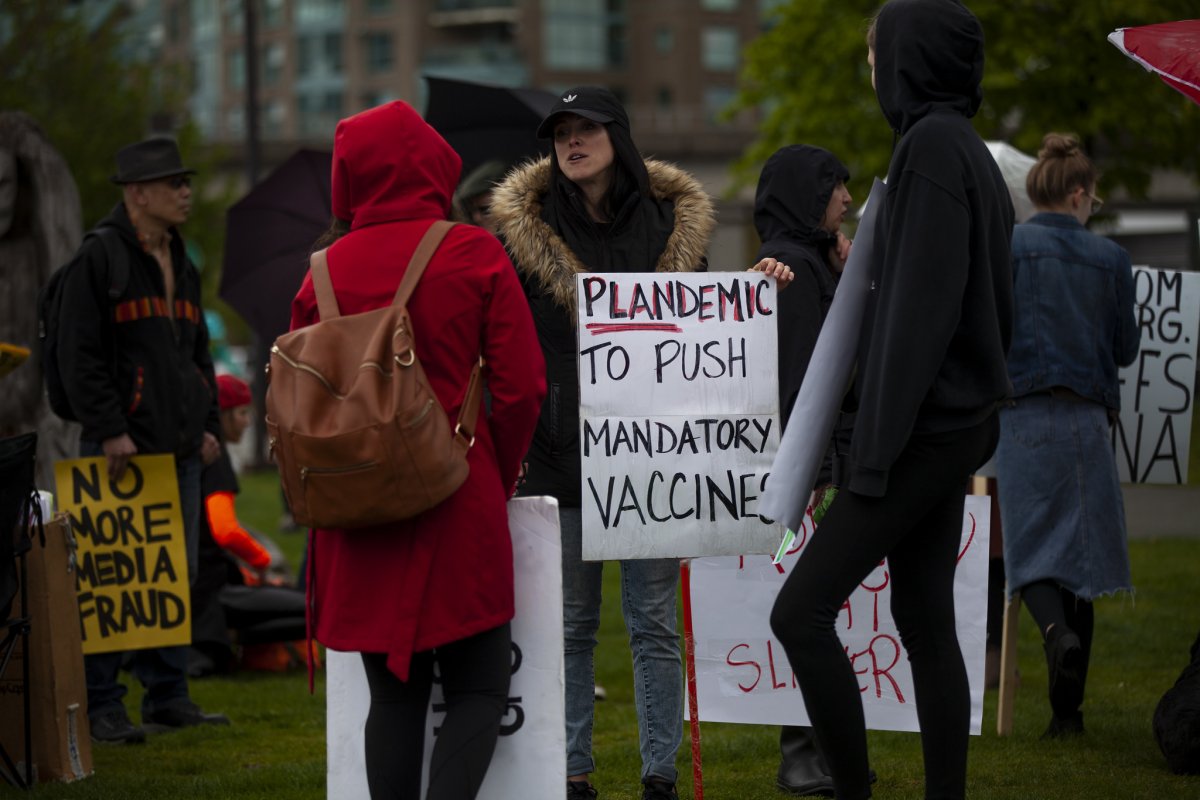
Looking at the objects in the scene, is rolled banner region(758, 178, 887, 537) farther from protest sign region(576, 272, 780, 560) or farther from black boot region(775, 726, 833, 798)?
black boot region(775, 726, 833, 798)

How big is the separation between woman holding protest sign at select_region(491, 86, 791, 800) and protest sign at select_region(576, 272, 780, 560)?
15 centimetres

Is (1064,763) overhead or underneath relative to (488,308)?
underneath

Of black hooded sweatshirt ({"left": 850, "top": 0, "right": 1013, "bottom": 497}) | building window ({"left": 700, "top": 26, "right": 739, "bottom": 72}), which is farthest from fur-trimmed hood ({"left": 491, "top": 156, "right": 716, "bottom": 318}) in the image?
building window ({"left": 700, "top": 26, "right": 739, "bottom": 72})

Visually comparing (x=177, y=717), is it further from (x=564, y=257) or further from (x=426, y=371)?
(x=426, y=371)

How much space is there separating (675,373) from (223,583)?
425 centimetres

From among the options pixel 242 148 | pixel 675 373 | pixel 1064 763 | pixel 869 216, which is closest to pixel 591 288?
pixel 675 373

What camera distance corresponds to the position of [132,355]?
6.99m

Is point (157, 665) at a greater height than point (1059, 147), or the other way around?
point (1059, 147)

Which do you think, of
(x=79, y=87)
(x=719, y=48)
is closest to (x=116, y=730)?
(x=79, y=87)

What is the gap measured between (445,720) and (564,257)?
165 cm

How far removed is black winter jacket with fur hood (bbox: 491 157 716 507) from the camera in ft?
17.4

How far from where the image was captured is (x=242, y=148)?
61625mm

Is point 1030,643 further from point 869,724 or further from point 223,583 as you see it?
point 223,583

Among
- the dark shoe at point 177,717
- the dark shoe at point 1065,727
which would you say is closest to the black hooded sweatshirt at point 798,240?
the dark shoe at point 1065,727
